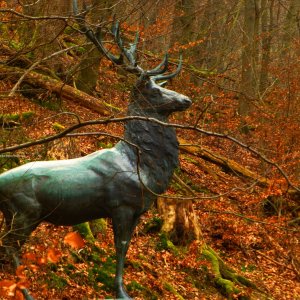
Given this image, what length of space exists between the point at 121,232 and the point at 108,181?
572 mm

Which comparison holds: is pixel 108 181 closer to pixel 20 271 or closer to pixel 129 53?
pixel 129 53

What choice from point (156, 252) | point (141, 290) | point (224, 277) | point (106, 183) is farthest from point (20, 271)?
point (224, 277)

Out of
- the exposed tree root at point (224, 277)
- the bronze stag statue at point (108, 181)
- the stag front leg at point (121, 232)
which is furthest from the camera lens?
the exposed tree root at point (224, 277)

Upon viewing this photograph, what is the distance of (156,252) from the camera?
29.4 feet

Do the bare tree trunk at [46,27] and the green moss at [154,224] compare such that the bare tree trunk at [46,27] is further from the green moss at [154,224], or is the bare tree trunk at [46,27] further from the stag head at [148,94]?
the green moss at [154,224]

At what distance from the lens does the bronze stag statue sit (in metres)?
5.46

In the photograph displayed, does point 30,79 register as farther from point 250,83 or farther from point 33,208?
point 250,83

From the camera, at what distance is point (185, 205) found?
31.5ft

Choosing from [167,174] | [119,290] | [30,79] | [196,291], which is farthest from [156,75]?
[30,79]

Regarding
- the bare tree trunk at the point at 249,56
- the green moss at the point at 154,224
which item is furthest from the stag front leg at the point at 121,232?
the bare tree trunk at the point at 249,56

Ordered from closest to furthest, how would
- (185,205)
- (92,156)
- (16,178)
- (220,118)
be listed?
(16,178)
(92,156)
(185,205)
(220,118)

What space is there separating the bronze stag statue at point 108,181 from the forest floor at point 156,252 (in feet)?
1.27

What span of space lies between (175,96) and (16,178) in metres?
1.90

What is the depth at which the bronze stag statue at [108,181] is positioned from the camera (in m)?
5.46
